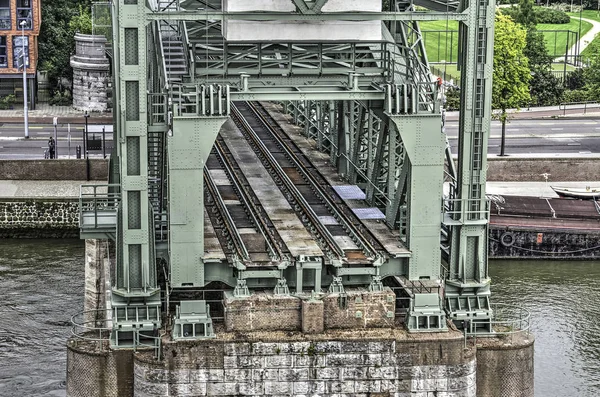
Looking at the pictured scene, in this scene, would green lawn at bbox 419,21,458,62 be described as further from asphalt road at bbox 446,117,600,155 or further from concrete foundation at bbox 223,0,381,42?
concrete foundation at bbox 223,0,381,42

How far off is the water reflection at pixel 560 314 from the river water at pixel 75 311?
0.03m

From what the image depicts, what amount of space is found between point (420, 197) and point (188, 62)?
30.7ft

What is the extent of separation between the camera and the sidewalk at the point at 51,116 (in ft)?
346

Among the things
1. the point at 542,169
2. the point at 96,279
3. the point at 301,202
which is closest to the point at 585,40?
the point at 542,169

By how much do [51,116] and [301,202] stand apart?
53.4 metres

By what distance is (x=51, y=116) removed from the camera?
107562 millimetres

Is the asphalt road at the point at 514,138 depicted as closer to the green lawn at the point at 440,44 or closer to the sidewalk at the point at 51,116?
the sidewalk at the point at 51,116

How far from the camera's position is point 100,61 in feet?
363

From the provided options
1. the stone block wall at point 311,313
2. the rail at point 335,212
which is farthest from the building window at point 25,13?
the stone block wall at point 311,313

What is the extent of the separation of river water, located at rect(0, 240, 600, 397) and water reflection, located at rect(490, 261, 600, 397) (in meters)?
0.03

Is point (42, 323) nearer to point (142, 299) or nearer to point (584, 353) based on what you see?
point (142, 299)

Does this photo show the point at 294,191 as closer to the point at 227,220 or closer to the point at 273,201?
the point at 273,201

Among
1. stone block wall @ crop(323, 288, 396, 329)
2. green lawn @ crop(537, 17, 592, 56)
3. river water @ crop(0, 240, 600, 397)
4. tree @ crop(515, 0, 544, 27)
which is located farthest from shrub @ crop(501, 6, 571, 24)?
stone block wall @ crop(323, 288, 396, 329)

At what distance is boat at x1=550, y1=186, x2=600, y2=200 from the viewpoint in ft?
274
